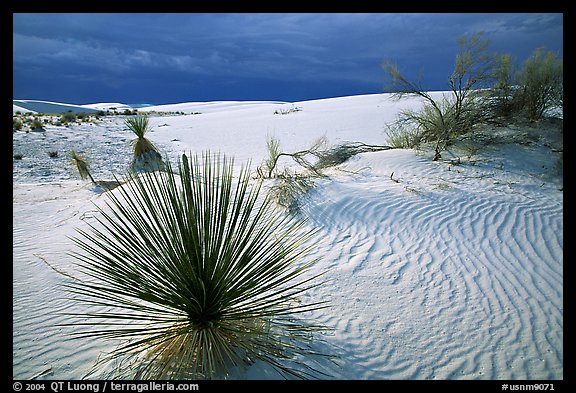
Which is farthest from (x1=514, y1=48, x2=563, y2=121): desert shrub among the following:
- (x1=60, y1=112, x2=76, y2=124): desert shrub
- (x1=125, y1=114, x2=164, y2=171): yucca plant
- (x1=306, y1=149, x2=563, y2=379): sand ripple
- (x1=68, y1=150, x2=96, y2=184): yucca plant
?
(x1=60, y1=112, x2=76, y2=124): desert shrub

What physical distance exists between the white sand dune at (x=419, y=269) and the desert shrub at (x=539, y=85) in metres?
1.42

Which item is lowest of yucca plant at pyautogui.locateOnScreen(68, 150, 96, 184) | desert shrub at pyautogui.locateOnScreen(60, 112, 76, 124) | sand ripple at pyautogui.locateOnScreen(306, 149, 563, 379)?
sand ripple at pyautogui.locateOnScreen(306, 149, 563, 379)

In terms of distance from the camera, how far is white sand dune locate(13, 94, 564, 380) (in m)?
2.98

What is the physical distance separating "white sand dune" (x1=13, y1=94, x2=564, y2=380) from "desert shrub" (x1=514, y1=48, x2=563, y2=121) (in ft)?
4.66

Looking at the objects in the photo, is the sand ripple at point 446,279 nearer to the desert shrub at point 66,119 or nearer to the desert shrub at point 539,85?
the desert shrub at point 539,85

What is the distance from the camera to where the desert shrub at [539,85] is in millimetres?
8969

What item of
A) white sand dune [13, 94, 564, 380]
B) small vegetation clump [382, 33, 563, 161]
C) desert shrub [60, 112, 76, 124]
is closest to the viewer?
white sand dune [13, 94, 564, 380]

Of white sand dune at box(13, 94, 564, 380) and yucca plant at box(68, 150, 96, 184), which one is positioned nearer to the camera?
white sand dune at box(13, 94, 564, 380)

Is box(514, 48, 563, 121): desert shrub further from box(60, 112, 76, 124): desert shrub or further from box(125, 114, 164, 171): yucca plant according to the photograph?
box(60, 112, 76, 124): desert shrub

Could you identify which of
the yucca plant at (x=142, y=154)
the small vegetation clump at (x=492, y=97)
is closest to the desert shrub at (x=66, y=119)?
the yucca plant at (x=142, y=154)

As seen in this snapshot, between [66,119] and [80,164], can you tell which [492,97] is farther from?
[66,119]
